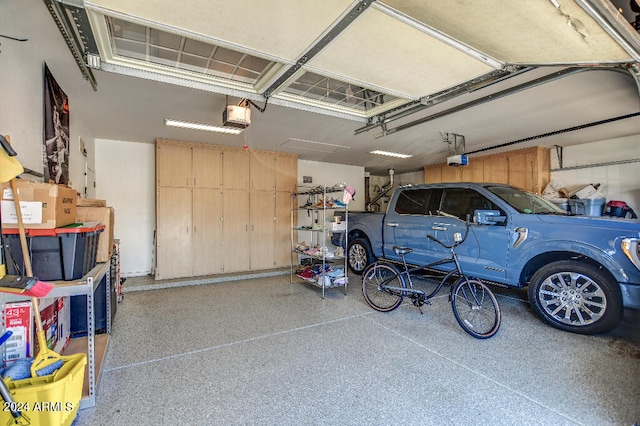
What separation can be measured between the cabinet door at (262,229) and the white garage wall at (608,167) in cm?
599

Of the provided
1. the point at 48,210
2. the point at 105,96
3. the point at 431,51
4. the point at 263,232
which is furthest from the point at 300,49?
the point at 263,232

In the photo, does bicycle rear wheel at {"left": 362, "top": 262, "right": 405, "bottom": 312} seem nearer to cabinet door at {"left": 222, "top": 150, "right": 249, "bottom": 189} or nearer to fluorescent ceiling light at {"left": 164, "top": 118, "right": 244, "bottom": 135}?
fluorescent ceiling light at {"left": 164, "top": 118, "right": 244, "bottom": 135}

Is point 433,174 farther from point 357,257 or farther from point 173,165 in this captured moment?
point 173,165

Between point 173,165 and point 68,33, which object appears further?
point 173,165

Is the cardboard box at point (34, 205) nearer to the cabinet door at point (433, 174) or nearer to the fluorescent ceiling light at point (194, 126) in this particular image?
the fluorescent ceiling light at point (194, 126)

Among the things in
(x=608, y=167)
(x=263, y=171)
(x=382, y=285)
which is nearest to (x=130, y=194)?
(x=263, y=171)

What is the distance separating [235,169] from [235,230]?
130cm

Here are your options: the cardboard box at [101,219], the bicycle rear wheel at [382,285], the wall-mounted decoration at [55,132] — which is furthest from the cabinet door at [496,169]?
the wall-mounted decoration at [55,132]

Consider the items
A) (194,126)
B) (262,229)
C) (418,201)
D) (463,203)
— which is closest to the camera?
(463,203)

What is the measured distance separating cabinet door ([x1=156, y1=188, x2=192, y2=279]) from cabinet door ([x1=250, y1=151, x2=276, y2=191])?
1.39m

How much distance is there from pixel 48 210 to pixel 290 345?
2208mm

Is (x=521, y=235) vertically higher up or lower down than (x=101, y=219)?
lower down

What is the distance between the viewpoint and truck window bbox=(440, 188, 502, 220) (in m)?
4.21

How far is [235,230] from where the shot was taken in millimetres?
6320
